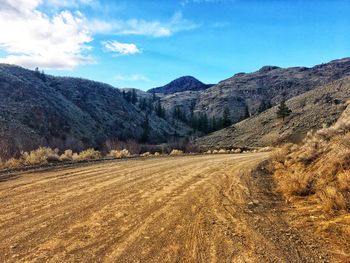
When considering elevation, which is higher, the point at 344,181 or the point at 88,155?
the point at 88,155

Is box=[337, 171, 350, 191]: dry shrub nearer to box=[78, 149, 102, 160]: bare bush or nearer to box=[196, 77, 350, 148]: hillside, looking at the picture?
box=[78, 149, 102, 160]: bare bush

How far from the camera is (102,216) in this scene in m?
7.30

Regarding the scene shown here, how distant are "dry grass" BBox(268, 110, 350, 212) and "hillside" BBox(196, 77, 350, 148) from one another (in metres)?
60.0

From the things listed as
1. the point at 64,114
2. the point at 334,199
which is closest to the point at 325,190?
the point at 334,199

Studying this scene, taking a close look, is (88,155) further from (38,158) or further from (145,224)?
(145,224)

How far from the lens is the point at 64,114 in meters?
82.1

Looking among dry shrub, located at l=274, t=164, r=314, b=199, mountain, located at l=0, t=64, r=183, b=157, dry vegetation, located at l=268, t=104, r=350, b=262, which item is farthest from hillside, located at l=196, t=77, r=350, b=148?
dry shrub, located at l=274, t=164, r=314, b=199

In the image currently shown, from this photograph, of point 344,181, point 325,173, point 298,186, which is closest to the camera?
point 344,181

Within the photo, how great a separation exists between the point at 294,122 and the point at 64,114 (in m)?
52.4

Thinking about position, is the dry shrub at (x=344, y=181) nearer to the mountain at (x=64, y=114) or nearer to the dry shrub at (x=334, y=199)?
the dry shrub at (x=334, y=199)

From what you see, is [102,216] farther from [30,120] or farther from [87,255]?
[30,120]

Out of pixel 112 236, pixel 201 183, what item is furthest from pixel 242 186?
pixel 112 236

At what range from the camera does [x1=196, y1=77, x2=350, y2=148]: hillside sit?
3036 inches

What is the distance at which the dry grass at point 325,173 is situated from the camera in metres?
7.56
